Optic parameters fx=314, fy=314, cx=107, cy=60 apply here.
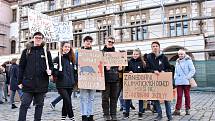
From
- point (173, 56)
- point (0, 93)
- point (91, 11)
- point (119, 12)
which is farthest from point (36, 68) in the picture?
point (91, 11)

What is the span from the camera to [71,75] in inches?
293

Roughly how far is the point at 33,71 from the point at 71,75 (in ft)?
4.45

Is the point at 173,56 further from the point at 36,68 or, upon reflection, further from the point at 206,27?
the point at 36,68

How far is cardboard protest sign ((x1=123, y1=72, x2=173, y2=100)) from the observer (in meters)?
7.84

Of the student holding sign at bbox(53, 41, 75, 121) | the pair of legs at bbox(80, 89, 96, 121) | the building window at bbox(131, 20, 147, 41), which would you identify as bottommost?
the pair of legs at bbox(80, 89, 96, 121)

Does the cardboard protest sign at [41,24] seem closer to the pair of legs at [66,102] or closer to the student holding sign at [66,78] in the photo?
the student holding sign at [66,78]

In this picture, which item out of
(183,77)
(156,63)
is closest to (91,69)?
(156,63)

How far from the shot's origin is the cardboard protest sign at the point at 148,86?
784cm

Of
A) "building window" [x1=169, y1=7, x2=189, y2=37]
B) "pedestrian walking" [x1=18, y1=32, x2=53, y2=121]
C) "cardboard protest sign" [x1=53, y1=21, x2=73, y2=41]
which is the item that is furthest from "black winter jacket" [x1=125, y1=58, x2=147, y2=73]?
"building window" [x1=169, y1=7, x2=189, y2=37]

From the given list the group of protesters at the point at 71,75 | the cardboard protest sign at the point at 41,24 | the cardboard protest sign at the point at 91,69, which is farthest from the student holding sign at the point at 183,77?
the cardboard protest sign at the point at 41,24

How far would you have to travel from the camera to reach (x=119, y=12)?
28953 mm

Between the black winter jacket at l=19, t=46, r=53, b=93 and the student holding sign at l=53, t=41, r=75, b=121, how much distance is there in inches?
24.5

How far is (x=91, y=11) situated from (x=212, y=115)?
24114 mm

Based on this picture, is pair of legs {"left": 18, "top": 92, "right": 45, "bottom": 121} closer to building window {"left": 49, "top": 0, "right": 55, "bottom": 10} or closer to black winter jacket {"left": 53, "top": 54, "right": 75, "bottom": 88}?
black winter jacket {"left": 53, "top": 54, "right": 75, "bottom": 88}
